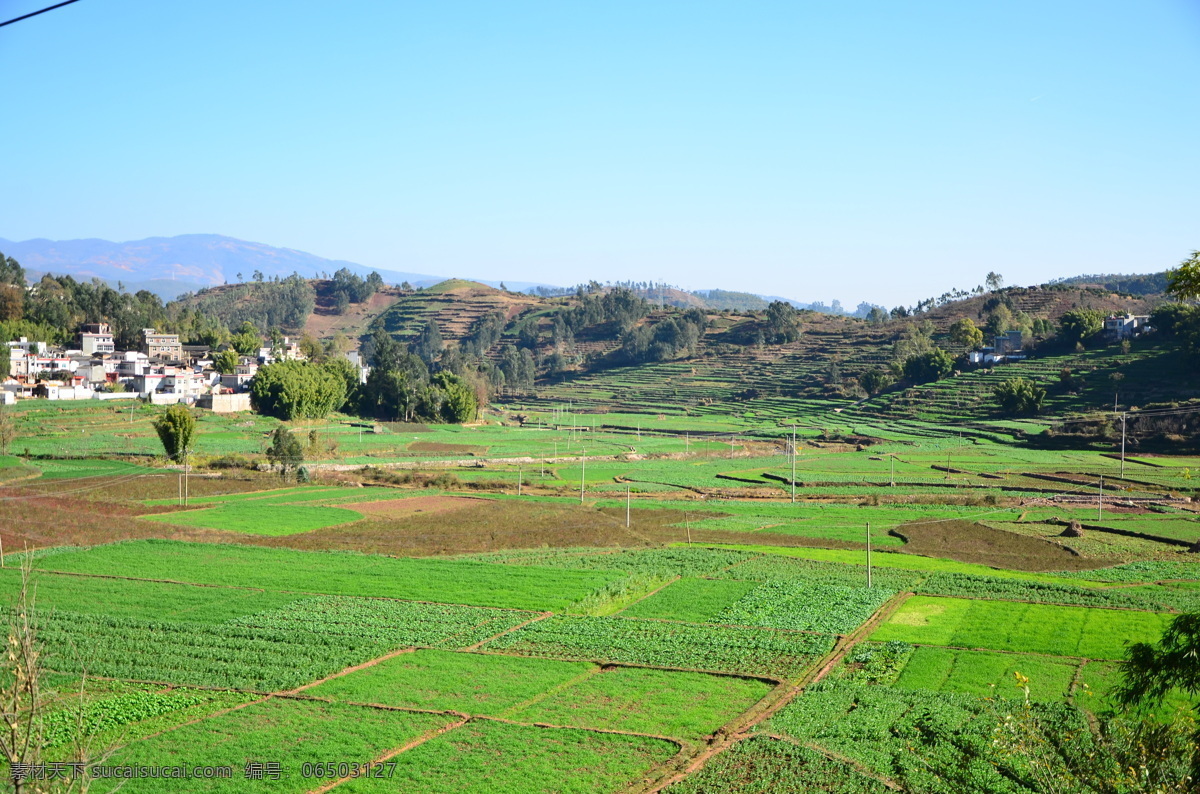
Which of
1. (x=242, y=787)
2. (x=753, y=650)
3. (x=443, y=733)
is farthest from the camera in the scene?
(x=753, y=650)

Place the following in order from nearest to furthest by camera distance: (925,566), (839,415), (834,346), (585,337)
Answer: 1. (925,566)
2. (839,415)
3. (834,346)
4. (585,337)

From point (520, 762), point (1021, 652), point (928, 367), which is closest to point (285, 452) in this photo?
point (1021, 652)

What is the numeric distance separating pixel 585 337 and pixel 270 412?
83461 millimetres

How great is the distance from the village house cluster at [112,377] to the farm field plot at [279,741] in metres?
74.2

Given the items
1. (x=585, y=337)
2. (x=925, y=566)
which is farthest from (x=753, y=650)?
(x=585, y=337)

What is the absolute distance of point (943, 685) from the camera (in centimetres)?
2272

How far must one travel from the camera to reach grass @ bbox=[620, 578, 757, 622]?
97.2ft

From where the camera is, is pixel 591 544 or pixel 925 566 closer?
pixel 925 566

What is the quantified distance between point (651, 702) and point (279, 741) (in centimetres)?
772

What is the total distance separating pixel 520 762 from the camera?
1786 cm

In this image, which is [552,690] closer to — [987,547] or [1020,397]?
[987,547]

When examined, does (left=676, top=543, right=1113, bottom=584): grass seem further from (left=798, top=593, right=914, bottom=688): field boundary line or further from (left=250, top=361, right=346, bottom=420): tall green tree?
(left=250, top=361, right=346, bottom=420): tall green tree

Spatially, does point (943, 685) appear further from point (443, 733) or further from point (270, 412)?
point (270, 412)

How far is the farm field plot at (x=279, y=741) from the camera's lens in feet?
54.4
